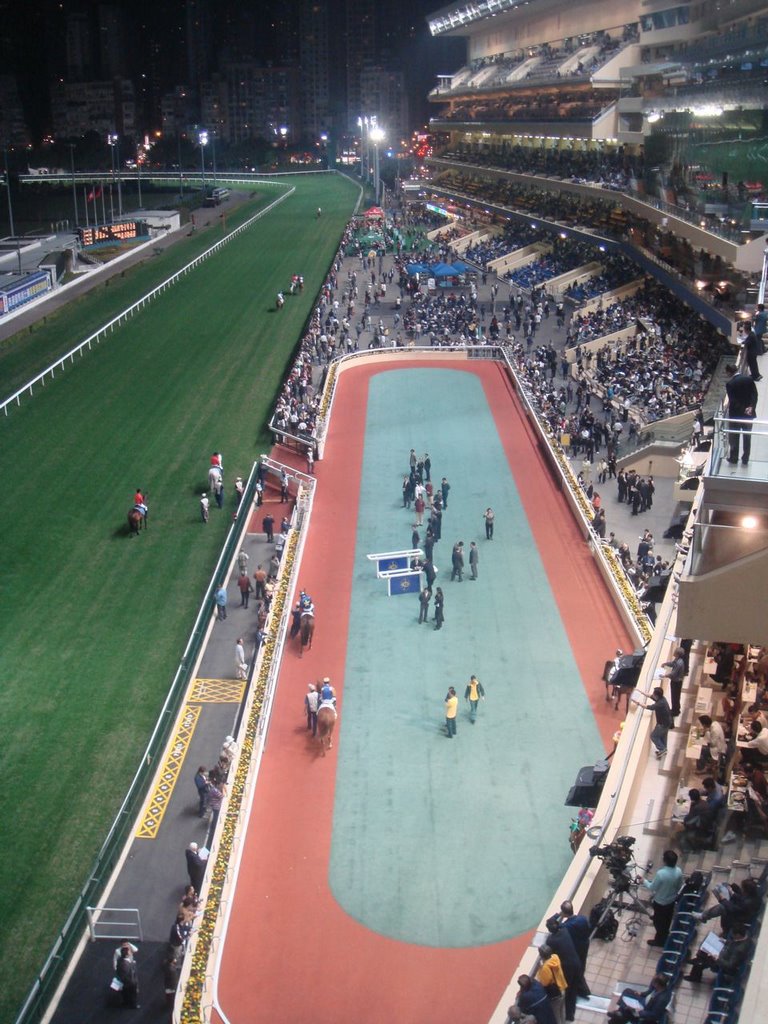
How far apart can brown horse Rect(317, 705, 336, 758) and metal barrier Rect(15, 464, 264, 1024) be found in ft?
8.49

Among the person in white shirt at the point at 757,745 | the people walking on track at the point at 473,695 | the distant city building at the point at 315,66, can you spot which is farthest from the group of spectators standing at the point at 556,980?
the distant city building at the point at 315,66

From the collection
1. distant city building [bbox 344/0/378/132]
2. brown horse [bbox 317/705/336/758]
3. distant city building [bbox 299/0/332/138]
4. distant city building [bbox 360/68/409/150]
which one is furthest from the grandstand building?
distant city building [bbox 299/0/332/138]

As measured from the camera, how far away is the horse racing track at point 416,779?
12.7 metres

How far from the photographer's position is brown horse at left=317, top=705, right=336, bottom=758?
1689 cm

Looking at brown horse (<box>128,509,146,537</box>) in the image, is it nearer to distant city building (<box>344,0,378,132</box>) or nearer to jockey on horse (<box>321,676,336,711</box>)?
jockey on horse (<box>321,676,336,711</box>)

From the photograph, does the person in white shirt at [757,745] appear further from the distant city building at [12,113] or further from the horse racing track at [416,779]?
the distant city building at [12,113]

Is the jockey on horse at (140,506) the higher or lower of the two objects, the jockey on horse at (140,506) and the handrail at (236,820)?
the higher

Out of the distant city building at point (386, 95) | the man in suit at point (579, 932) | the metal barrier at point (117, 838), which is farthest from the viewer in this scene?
the distant city building at point (386, 95)

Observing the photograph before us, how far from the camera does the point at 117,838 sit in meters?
14.8

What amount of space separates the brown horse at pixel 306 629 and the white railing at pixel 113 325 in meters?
18.9

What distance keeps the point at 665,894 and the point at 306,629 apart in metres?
11.5

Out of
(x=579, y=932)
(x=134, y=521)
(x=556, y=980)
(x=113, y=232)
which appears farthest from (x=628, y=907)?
(x=113, y=232)

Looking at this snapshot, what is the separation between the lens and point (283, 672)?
19453 millimetres

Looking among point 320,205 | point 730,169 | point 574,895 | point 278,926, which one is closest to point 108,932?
point 278,926
